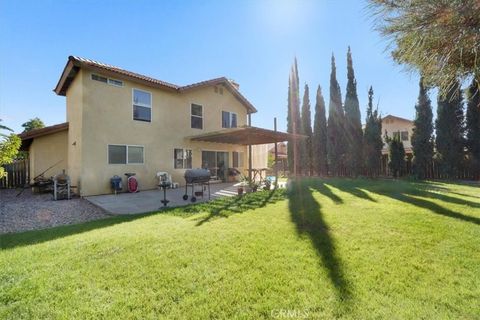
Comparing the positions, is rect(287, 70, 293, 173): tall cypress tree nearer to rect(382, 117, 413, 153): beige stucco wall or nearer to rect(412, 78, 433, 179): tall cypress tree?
rect(412, 78, 433, 179): tall cypress tree

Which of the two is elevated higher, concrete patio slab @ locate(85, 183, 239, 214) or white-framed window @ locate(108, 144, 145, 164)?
white-framed window @ locate(108, 144, 145, 164)

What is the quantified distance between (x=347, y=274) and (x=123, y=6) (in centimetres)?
1038

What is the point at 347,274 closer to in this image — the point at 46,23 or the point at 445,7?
the point at 445,7

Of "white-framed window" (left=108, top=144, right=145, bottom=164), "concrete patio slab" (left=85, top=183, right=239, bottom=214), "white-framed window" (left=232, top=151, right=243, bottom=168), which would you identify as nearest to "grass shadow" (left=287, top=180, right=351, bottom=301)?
"concrete patio slab" (left=85, top=183, right=239, bottom=214)

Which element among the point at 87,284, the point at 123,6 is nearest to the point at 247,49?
the point at 123,6

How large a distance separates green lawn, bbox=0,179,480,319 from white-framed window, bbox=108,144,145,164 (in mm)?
6020

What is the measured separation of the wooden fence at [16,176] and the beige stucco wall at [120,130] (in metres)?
5.47

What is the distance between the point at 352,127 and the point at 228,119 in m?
9.32

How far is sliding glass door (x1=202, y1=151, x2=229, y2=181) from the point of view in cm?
Result: 1500

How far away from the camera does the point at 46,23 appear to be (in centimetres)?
846

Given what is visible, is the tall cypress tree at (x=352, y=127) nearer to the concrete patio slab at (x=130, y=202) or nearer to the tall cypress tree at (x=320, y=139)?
the tall cypress tree at (x=320, y=139)

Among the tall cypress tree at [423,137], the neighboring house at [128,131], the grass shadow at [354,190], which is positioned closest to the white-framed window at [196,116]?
the neighboring house at [128,131]

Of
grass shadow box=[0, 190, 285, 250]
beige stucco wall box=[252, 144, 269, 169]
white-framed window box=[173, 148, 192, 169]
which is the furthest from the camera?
beige stucco wall box=[252, 144, 269, 169]

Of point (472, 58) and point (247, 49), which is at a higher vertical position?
point (247, 49)
